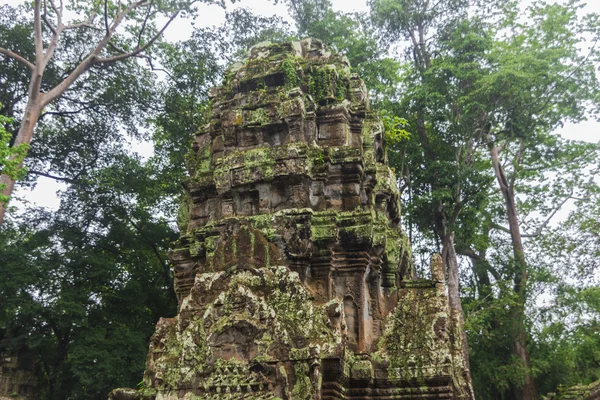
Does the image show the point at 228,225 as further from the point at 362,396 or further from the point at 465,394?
the point at 465,394

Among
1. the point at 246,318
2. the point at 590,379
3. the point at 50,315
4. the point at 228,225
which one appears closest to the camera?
the point at 246,318

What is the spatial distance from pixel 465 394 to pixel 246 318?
2887 mm

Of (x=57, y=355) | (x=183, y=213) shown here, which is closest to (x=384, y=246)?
(x=183, y=213)

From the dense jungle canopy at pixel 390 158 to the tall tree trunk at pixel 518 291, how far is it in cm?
5

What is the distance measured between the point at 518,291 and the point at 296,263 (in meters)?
14.0

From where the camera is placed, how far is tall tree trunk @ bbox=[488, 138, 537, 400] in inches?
621

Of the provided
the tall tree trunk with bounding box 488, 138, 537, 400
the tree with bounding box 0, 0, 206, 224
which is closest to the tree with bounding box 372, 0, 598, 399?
the tall tree trunk with bounding box 488, 138, 537, 400

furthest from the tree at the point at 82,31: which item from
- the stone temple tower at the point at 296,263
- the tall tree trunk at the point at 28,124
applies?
the stone temple tower at the point at 296,263

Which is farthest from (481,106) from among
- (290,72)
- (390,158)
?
(290,72)

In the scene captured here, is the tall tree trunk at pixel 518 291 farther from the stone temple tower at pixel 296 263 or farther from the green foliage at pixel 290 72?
the green foliage at pixel 290 72

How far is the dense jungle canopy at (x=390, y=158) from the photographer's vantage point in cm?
1525

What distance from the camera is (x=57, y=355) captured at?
1608 cm

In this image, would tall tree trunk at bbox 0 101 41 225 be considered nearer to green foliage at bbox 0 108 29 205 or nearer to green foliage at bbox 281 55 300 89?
green foliage at bbox 0 108 29 205

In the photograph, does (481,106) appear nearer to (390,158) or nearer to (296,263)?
(390,158)
